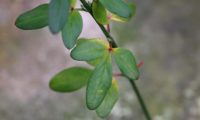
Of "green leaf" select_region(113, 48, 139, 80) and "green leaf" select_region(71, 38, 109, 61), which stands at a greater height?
"green leaf" select_region(71, 38, 109, 61)

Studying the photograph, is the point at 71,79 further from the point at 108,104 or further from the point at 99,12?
the point at 99,12

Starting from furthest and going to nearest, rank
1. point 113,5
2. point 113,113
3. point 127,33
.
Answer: point 127,33, point 113,113, point 113,5

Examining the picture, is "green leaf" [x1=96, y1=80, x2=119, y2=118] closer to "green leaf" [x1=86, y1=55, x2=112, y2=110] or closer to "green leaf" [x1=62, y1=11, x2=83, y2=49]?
"green leaf" [x1=86, y1=55, x2=112, y2=110]

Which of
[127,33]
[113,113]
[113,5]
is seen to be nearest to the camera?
[113,5]

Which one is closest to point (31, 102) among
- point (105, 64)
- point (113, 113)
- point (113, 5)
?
point (113, 113)

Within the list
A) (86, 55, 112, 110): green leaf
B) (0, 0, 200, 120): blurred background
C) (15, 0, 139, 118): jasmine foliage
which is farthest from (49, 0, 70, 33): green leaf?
(0, 0, 200, 120): blurred background

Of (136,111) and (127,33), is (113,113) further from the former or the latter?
(127,33)

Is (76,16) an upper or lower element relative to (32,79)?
upper

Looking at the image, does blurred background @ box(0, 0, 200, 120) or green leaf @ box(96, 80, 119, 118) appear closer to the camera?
green leaf @ box(96, 80, 119, 118)

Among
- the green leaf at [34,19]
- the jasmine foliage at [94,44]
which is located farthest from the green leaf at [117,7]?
the green leaf at [34,19]
